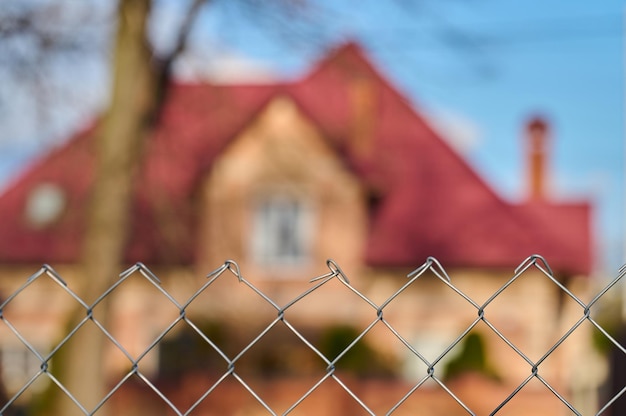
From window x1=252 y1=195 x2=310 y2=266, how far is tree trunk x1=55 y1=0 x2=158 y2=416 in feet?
24.1

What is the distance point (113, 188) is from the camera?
8312 millimetres

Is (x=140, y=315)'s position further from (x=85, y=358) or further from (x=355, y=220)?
(x=85, y=358)

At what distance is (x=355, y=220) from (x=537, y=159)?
14.9 ft

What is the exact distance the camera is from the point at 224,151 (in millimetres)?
16047

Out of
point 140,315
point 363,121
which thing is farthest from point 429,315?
point 140,315

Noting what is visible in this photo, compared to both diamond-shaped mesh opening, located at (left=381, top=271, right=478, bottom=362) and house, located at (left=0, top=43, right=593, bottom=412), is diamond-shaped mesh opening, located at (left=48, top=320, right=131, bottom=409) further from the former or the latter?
diamond-shaped mesh opening, located at (left=381, top=271, right=478, bottom=362)

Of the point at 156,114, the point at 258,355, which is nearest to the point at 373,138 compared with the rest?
the point at 258,355

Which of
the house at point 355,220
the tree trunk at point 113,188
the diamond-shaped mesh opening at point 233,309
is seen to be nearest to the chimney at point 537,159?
the house at point 355,220

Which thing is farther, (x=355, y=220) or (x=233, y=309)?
(x=355, y=220)

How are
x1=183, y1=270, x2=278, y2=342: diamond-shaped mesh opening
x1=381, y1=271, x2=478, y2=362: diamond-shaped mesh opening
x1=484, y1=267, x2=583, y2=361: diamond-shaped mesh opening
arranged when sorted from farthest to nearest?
x1=381, y1=271, x2=478, y2=362: diamond-shaped mesh opening
x1=484, y1=267, x2=583, y2=361: diamond-shaped mesh opening
x1=183, y1=270, x2=278, y2=342: diamond-shaped mesh opening

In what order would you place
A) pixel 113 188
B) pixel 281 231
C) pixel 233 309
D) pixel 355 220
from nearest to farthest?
pixel 113 188, pixel 233 309, pixel 355 220, pixel 281 231

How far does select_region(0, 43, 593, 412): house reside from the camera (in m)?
15.7

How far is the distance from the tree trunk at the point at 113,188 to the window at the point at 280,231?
7.35m

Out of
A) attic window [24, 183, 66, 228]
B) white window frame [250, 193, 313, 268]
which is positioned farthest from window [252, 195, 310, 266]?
attic window [24, 183, 66, 228]
